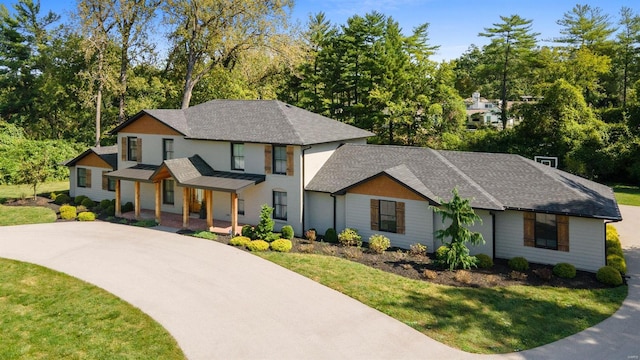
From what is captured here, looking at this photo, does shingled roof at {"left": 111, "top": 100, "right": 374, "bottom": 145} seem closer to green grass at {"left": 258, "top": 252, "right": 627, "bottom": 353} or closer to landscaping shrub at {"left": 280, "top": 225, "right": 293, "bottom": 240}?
landscaping shrub at {"left": 280, "top": 225, "right": 293, "bottom": 240}

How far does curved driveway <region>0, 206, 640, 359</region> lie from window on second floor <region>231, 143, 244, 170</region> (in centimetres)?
567

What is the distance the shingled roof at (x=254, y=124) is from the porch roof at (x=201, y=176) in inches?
72.3

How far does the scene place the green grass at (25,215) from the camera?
1028 inches

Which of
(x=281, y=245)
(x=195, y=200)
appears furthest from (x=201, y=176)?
(x=281, y=245)

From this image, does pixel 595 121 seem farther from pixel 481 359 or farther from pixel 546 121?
pixel 481 359

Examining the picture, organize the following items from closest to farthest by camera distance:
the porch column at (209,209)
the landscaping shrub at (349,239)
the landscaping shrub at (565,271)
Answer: the landscaping shrub at (565,271), the landscaping shrub at (349,239), the porch column at (209,209)

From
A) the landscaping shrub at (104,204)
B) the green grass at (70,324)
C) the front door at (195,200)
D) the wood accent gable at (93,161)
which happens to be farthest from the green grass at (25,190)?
the green grass at (70,324)

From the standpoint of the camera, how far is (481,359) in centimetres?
1145

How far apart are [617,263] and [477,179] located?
6882mm

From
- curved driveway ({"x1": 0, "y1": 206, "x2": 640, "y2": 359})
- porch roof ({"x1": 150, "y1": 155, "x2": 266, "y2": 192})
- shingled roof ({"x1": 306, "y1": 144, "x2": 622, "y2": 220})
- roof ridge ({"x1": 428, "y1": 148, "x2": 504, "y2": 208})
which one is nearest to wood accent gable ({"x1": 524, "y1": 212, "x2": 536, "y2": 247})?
shingled roof ({"x1": 306, "y1": 144, "x2": 622, "y2": 220})

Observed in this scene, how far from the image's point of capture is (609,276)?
55.6 ft

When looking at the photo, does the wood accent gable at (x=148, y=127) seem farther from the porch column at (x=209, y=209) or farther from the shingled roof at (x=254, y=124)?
the porch column at (x=209, y=209)

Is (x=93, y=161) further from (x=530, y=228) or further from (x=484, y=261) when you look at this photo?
→ (x=530, y=228)

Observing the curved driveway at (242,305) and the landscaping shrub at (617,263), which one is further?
the landscaping shrub at (617,263)
